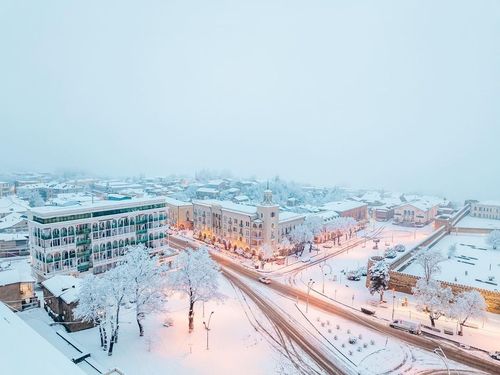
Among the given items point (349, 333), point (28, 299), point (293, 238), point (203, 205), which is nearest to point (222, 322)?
point (349, 333)

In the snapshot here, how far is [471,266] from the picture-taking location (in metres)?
69.0

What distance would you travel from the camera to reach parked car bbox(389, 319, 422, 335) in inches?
1810

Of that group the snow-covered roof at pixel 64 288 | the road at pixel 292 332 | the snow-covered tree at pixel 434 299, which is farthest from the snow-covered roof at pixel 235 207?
the snow-covered roof at pixel 64 288

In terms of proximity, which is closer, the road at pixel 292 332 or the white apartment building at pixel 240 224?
the road at pixel 292 332

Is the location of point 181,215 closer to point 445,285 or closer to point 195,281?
point 195,281

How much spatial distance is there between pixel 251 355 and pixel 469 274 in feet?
155

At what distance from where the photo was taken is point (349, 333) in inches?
1817

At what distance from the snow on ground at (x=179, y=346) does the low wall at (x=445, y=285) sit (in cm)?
2952

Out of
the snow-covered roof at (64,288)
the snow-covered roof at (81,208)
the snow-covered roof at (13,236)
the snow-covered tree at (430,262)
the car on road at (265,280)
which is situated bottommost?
the car on road at (265,280)

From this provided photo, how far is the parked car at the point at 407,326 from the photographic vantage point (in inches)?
1810

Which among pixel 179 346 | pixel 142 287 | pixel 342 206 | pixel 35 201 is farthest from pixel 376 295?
pixel 35 201

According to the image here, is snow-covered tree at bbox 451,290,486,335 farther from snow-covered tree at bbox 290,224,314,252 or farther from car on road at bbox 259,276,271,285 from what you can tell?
snow-covered tree at bbox 290,224,314,252

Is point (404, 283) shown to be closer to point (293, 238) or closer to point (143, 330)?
point (293, 238)

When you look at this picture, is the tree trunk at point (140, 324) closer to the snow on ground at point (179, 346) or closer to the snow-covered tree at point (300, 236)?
the snow on ground at point (179, 346)
